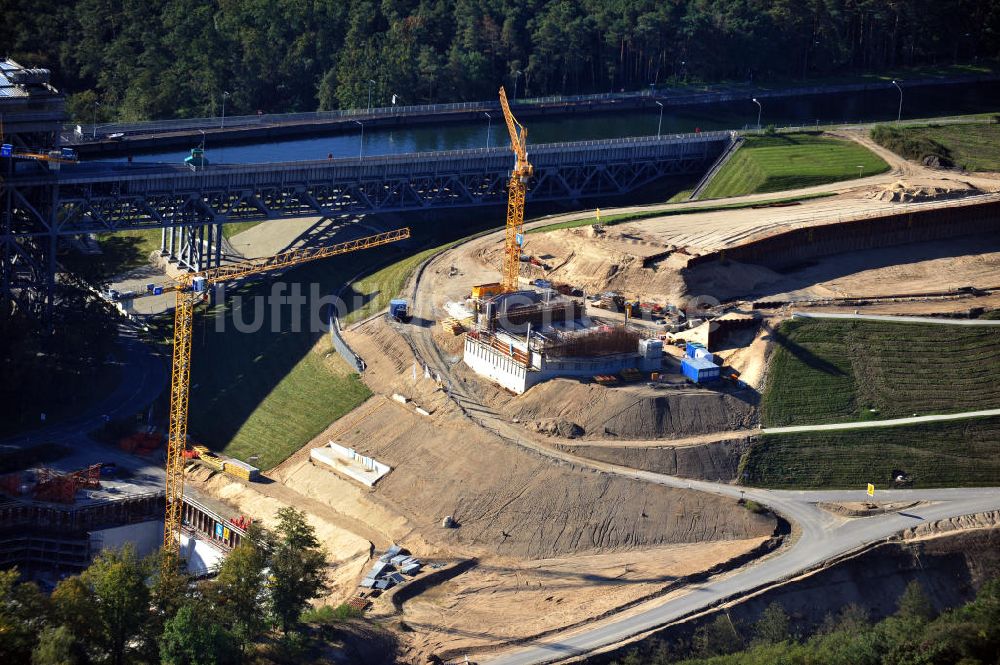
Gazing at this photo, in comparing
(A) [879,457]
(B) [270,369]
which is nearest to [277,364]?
(B) [270,369]

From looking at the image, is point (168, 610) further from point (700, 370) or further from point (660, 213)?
point (660, 213)

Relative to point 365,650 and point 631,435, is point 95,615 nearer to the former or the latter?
point 365,650

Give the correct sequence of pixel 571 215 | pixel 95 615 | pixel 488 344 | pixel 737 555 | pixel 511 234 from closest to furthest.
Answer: pixel 95 615 → pixel 737 555 → pixel 488 344 → pixel 511 234 → pixel 571 215

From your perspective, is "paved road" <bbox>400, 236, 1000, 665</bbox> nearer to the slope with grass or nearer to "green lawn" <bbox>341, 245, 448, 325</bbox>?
the slope with grass

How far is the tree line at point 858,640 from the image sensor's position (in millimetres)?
95125

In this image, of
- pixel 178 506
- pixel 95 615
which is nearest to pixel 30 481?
pixel 178 506

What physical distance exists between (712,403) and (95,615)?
2235 inches

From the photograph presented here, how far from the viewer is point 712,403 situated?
12812 centimetres

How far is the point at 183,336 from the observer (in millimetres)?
116688

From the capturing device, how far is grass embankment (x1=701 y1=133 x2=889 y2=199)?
178m

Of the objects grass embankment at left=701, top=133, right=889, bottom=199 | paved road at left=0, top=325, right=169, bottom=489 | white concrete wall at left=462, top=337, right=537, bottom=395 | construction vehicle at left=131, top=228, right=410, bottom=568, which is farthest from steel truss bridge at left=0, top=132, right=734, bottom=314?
white concrete wall at left=462, top=337, right=537, bottom=395

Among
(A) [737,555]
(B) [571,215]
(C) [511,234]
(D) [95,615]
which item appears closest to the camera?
(D) [95,615]

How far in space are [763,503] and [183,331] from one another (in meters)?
49.0

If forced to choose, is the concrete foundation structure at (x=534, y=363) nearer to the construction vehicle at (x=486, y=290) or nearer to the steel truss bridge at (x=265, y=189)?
the construction vehicle at (x=486, y=290)
